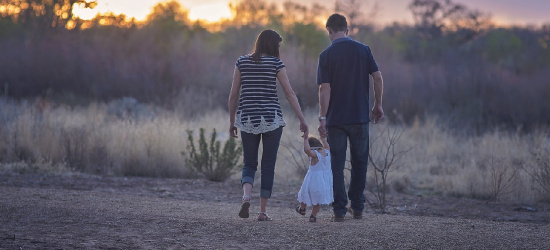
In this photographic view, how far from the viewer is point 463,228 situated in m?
7.04

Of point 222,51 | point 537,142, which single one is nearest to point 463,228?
point 537,142

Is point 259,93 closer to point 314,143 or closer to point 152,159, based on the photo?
point 314,143

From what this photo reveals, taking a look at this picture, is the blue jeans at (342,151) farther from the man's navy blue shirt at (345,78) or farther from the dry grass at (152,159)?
the dry grass at (152,159)

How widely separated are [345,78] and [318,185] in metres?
1.03

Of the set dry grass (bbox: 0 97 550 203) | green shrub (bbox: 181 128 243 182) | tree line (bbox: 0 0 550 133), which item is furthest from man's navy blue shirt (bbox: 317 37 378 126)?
tree line (bbox: 0 0 550 133)

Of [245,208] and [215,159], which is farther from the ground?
[215,159]

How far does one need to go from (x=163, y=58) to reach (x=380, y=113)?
20521mm

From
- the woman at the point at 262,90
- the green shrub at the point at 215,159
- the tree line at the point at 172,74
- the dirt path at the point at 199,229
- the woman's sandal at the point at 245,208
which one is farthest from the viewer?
the tree line at the point at 172,74

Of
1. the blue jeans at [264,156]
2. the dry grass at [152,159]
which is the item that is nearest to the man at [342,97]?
the blue jeans at [264,156]

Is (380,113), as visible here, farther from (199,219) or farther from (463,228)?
(199,219)

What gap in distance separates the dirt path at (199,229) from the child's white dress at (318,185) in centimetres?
23

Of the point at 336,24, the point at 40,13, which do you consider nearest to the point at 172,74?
the point at 40,13

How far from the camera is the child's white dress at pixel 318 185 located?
711 centimetres

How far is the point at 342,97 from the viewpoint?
23.7 ft
